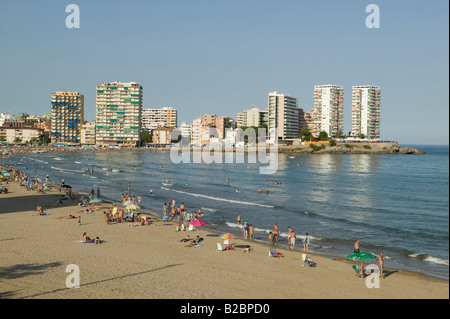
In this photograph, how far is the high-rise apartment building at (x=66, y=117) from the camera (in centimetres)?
18425

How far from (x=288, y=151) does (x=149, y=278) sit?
14409 centimetres

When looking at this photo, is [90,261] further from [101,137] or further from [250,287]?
[101,137]

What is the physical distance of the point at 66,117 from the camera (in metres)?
185

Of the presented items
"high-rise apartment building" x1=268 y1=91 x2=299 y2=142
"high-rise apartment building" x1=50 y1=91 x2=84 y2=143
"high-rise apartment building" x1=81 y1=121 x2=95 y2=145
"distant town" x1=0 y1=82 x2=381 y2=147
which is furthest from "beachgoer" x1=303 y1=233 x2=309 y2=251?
"high-rise apartment building" x1=50 y1=91 x2=84 y2=143

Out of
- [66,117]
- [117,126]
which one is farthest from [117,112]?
[66,117]

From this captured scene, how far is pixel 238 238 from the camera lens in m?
25.7

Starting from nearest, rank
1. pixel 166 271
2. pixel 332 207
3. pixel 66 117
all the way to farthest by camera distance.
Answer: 1. pixel 166 271
2. pixel 332 207
3. pixel 66 117

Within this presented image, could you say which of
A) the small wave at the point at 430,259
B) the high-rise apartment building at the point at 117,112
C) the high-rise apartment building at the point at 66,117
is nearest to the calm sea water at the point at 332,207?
the small wave at the point at 430,259

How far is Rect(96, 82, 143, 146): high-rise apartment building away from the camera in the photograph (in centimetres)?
17388

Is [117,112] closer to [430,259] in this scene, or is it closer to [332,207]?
[332,207]

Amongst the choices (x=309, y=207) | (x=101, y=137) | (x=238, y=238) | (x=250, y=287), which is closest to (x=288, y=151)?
(x=101, y=137)

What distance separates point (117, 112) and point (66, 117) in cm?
2997

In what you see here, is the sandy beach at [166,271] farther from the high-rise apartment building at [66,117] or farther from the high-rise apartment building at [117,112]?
the high-rise apartment building at [66,117]

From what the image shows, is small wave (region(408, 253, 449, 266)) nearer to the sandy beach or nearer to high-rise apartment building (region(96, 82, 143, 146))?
the sandy beach
